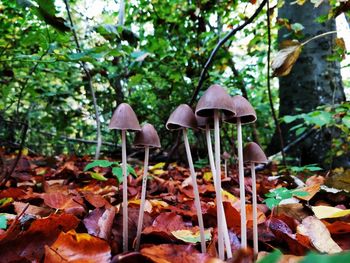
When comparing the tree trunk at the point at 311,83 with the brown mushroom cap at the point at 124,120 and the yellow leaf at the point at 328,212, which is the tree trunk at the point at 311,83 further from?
the brown mushroom cap at the point at 124,120

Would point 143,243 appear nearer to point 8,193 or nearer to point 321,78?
point 8,193

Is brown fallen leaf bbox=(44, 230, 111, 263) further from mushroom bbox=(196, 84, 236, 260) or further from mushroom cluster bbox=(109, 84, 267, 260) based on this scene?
mushroom bbox=(196, 84, 236, 260)

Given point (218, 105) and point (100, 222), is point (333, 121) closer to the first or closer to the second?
point (218, 105)

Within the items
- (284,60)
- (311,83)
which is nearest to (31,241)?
(284,60)

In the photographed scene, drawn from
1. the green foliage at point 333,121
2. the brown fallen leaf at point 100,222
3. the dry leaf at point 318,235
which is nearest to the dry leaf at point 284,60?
the green foliage at point 333,121

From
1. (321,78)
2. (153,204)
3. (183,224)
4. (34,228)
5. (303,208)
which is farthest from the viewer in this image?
(321,78)

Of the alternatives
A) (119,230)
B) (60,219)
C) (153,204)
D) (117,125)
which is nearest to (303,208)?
(153,204)

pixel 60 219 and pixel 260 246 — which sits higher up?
pixel 60 219

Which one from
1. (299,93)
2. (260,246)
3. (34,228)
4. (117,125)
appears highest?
(299,93)
